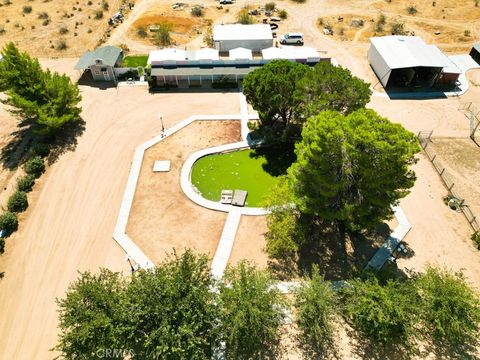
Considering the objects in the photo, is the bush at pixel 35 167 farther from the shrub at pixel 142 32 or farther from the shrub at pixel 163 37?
the shrub at pixel 142 32

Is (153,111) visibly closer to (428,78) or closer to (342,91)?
(342,91)

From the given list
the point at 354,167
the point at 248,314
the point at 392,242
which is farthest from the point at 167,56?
the point at 248,314

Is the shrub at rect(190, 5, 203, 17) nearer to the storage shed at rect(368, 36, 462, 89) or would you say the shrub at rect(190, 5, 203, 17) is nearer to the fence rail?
the storage shed at rect(368, 36, 462, 89)

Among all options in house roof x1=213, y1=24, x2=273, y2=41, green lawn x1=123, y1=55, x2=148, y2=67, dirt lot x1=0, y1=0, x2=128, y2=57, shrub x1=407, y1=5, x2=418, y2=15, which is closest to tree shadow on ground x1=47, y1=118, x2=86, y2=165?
green lawn x1=123, y1=55, x2=148, y2=67

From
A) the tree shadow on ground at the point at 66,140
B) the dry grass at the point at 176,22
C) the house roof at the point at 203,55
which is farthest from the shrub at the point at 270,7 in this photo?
the tree shadow on ground at the point at 66,140

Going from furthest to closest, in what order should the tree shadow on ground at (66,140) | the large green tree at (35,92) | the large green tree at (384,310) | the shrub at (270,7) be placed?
the shrub at (270,7) → the tree shadow on ground at (66,140) → the large green tree at (35,92) → the large green tree at (384,310)
